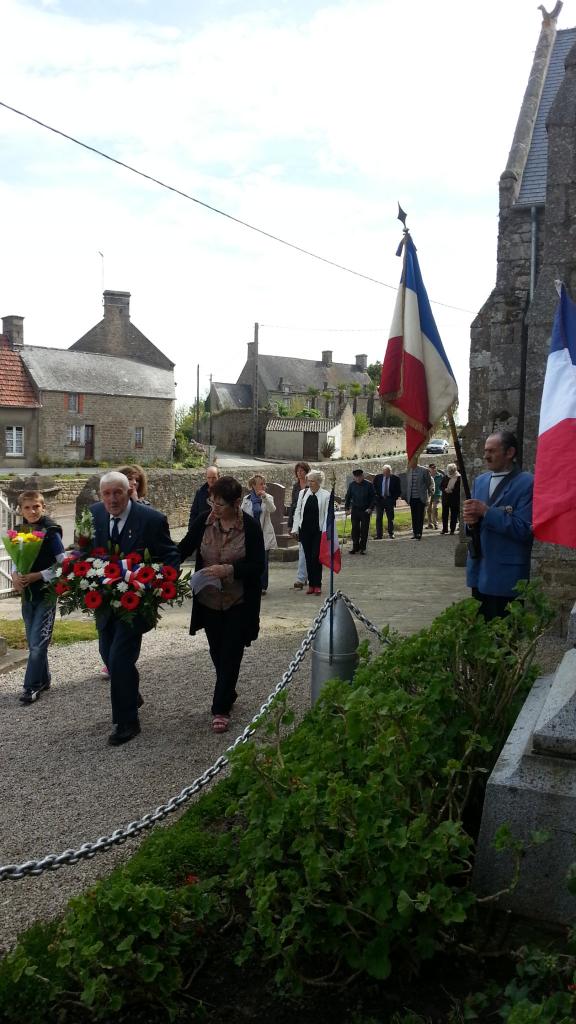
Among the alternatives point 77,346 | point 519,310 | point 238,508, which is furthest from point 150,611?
point 77,346

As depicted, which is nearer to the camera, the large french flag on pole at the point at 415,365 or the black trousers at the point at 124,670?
the large french flag on pole at the point at 415,365

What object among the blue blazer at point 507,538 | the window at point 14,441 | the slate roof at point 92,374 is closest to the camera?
the blue blazer at point 507,538

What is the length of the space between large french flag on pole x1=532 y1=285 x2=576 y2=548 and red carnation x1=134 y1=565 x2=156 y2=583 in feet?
8.13

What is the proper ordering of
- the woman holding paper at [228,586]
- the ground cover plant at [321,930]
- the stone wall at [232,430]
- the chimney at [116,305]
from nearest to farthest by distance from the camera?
the ground cover plant at [321,930]
the woman holding paper at [228,586]
the chimney at [116,305]
the stone wall at [232,430]

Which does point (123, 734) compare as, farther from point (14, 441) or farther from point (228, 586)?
point (14, 441)

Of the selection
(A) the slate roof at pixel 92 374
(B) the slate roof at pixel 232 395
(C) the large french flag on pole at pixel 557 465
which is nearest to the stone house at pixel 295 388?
(B) the slate roof at pixel 232 395

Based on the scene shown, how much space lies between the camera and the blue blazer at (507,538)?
5.40 m

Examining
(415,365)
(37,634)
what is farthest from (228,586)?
(415,365)

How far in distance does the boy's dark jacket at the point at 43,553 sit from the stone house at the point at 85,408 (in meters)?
38.1

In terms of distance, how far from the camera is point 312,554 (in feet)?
37.9


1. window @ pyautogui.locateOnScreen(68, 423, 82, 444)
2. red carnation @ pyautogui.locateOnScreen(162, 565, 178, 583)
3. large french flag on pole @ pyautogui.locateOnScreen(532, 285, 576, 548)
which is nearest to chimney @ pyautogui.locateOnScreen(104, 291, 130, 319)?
window @ pyautogui.locateOnScreen(68, 423, 82, 444)

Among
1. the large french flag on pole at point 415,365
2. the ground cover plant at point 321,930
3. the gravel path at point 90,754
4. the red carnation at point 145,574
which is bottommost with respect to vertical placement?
the gravel path at point 90,754

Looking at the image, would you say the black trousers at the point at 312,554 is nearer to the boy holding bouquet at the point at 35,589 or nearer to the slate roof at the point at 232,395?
the boy holding bouquet at the point at 35,589

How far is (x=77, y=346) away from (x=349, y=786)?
184 ft
